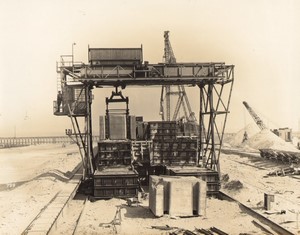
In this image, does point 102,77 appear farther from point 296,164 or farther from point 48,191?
point 296,164

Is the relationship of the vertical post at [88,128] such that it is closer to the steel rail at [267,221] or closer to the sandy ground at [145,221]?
the sandy ground at [145,221]

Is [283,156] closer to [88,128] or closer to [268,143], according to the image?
[88,128]

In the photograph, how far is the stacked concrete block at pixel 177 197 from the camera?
44.2 ft

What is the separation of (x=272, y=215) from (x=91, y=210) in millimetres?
6623

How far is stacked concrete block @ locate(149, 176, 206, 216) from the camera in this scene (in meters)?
13.5

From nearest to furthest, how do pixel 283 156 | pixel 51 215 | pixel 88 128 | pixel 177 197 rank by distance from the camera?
1. pixel 177 197
2. pixel 51 215
3. pixel 88 128
4. pixel 283 156

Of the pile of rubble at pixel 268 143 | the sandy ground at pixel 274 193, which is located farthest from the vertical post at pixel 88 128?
the pile of rubble at pixel 268 143

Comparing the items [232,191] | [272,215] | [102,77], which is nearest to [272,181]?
[232,191]

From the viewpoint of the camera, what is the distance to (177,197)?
1357cm

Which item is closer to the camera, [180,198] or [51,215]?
[180,198]

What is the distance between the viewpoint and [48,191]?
19.6m

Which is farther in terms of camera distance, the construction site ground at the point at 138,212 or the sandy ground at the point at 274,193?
the sandy ground at the point at 274,193

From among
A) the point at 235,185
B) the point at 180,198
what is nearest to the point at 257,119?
the point at 235,185

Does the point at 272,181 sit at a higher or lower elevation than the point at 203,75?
lower
